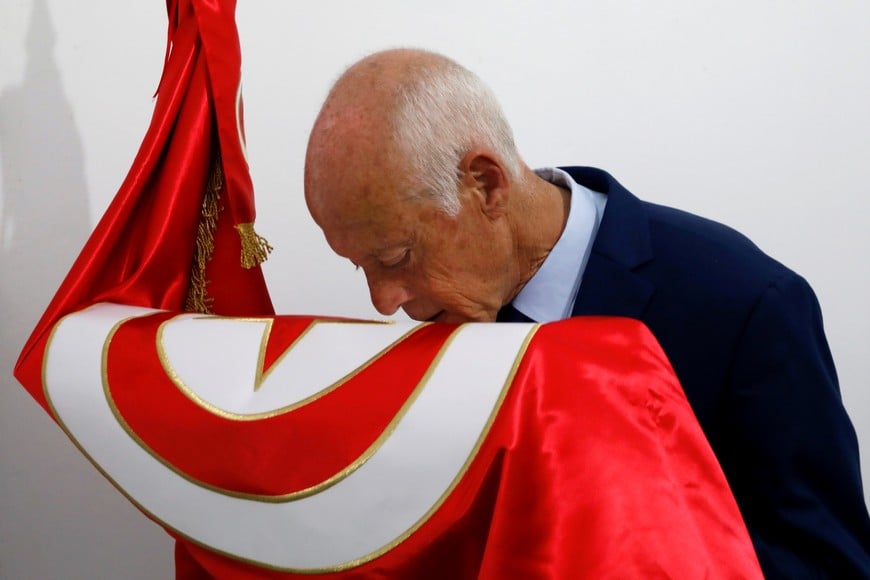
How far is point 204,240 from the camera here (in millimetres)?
999

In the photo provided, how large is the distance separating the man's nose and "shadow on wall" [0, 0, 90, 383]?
597mm

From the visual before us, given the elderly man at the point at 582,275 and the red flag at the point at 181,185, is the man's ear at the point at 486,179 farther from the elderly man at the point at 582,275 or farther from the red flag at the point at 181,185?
the red flag at the point at 181,185

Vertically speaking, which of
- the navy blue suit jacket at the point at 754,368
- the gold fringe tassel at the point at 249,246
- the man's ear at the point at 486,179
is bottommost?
the navy blue suit jacket at the point at 754,368

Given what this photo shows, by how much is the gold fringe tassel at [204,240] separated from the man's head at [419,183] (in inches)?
6.0

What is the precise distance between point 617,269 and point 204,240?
0.45 meters

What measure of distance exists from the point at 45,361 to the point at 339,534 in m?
0.37

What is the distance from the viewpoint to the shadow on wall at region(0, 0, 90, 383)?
126 cm

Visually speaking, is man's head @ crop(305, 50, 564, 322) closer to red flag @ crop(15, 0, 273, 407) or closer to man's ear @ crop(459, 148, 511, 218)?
man's ear @ crop(459, 148, 511, 218)

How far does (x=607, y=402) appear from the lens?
2.10ft

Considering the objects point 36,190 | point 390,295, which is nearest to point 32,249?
point 36,190

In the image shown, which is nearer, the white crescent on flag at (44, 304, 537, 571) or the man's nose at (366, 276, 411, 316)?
the white crescent on flag at (44, 304, 537, 571)

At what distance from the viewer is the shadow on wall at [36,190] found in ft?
4.14

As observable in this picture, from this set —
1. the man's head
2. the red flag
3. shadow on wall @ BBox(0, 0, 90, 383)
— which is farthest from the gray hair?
shadow on wall @ BBox(0, 0, 90, 383)

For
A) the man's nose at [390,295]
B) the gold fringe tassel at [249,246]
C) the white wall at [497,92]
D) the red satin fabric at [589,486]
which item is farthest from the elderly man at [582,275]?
the white wall at [497,92]
